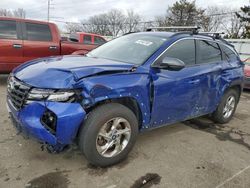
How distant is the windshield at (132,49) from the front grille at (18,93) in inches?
53.9

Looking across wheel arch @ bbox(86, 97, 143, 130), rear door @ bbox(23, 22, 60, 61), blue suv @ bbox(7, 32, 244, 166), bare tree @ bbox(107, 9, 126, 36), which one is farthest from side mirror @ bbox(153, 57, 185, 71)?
bare tree @ bbox(107, 9, 126, 36)

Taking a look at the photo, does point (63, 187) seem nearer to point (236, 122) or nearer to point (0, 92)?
point (236, 122)

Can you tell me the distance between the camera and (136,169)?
3.36 metres

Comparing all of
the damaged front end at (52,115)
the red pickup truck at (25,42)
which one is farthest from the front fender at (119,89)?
the red pickup truck at (25,42)

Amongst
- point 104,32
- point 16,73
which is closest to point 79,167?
point 16,73

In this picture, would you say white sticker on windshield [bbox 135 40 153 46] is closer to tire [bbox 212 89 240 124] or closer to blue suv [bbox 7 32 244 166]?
blue suv [bbox 7 32 244 166]

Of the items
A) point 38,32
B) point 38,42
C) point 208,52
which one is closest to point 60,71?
point 208,52

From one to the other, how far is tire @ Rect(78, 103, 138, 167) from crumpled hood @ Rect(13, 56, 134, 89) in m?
0.43

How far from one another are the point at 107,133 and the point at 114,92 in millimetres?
522

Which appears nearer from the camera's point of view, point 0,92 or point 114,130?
point 114,130

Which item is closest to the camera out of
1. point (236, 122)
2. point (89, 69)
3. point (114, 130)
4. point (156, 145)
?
point (89, 69)

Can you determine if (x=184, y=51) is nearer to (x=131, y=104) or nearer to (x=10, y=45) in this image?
(x=131, y=104)

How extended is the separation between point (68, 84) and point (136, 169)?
1369 mm

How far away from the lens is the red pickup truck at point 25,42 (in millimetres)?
7422
